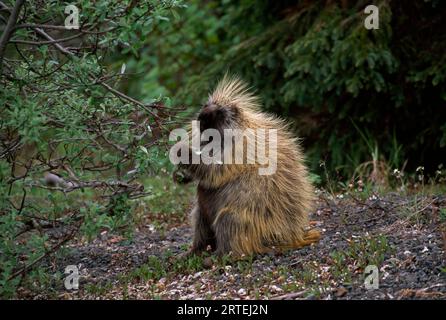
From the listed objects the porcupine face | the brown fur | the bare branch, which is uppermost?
the bare branch

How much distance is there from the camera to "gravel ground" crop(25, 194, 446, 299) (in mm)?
5020

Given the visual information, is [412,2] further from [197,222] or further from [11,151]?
[11,151]

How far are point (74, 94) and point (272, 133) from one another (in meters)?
1.78

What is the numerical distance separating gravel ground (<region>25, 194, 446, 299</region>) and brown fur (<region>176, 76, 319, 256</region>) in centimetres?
17

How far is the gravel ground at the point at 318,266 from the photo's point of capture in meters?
5.02

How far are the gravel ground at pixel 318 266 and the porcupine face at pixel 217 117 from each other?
3.73 ft

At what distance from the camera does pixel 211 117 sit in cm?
633

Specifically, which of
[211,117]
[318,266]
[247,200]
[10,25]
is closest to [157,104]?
[211,117]

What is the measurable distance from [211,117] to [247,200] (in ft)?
2.63

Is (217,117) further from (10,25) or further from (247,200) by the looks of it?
(10,25)

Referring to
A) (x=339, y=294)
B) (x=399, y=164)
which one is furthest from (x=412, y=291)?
(x=399, y=164)

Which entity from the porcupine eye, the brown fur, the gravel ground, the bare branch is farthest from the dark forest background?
the brown fur

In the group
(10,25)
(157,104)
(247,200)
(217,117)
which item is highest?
(10,25)

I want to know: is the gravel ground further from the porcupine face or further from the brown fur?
the porcupine face
